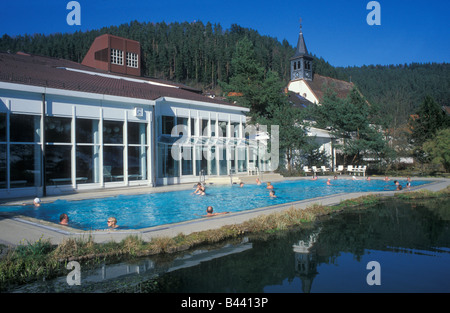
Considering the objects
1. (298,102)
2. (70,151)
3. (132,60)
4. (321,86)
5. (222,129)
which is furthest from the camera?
(321,86)

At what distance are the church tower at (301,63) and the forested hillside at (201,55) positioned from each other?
13.1m

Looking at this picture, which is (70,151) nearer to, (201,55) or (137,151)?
(137,151)

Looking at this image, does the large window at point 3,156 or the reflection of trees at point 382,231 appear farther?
the large window at point 3,156

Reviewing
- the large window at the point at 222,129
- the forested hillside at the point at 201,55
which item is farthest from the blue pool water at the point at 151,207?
the forested hillside at the point at 201,55

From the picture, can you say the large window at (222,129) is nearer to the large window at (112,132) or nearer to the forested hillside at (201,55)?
the large window at (112,132)

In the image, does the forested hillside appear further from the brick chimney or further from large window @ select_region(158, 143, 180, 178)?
large window @ select_region(158, 143, 180, 178)

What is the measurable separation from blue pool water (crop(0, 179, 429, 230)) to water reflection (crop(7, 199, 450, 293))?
12.8 feet

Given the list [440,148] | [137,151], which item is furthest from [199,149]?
[440,148]

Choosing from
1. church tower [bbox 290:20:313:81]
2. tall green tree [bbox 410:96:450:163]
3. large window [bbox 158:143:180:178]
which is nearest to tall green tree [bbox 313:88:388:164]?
tall green tree [bbox 410:96:450:163]

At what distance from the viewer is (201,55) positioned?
7925cm

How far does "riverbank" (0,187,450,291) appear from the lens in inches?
195

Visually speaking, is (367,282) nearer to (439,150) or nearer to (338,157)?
Result: (439,150)

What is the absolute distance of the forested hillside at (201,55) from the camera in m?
75.6

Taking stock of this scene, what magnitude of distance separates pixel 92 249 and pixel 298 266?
3515mm
